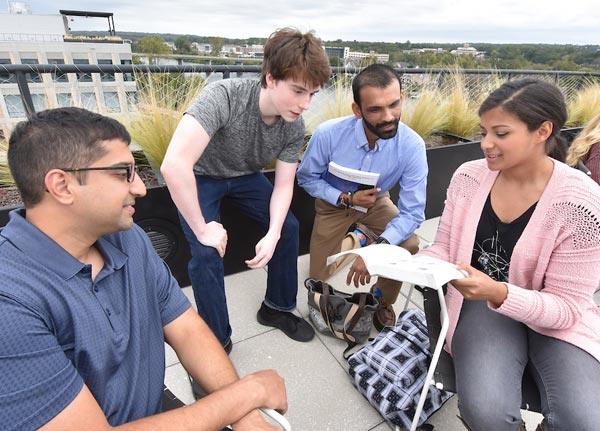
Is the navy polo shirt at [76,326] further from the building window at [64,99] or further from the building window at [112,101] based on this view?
the building window at [112,101]

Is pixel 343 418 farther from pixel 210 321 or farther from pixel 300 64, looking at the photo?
pixel 300 64

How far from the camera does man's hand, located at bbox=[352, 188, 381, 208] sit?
2.20m

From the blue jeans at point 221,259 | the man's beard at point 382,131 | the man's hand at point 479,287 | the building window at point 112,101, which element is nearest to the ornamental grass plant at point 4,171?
the building window at point 112,101

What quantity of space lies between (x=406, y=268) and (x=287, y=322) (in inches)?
47.1

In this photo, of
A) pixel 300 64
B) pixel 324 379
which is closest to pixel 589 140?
pixel 300 64

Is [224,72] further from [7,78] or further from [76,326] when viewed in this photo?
[76,326]

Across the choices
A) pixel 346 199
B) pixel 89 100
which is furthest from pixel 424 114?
pixel 89 100

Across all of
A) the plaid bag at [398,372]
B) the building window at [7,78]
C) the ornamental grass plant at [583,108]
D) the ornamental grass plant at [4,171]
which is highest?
the building window at [7,78]

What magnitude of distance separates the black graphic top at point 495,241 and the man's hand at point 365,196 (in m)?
0.80

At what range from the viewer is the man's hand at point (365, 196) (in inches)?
86.7

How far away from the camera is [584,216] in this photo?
1249mm

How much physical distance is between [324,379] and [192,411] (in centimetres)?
108

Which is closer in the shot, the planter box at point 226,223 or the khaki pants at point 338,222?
the planter box at point 226,223

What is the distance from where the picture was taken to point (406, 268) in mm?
1089
